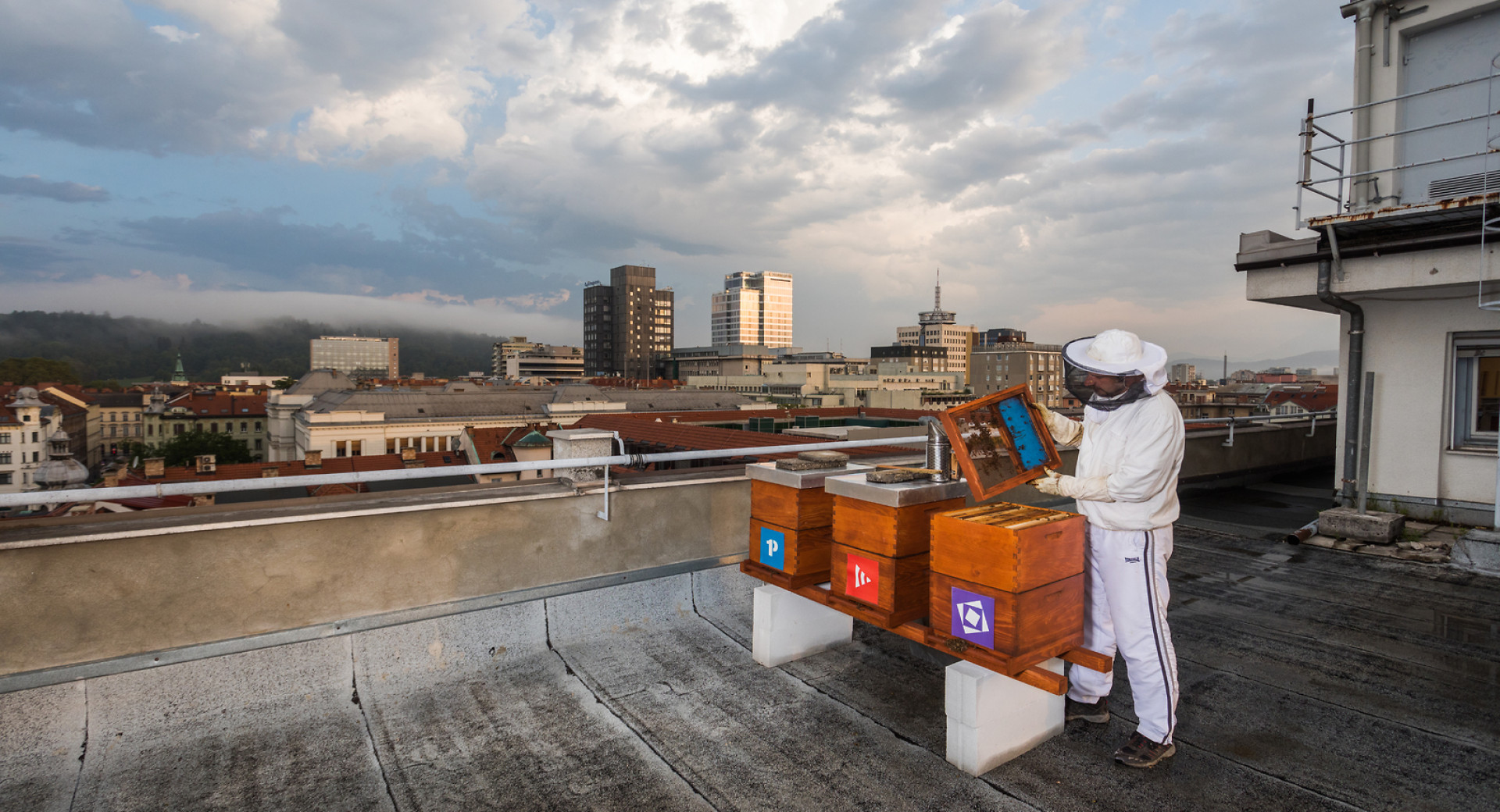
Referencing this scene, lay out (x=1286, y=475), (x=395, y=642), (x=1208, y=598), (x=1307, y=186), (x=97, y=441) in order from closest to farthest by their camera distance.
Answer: (x=395, y=642)
(x=1208, y=598)
(x=1307, y=186)
(x=1286, y=475)
(x=97, y=441)

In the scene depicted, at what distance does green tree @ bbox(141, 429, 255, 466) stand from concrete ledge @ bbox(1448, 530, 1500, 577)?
9163 centimetres

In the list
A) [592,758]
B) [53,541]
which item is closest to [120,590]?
[53,541]

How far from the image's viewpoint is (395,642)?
3805 millimetres

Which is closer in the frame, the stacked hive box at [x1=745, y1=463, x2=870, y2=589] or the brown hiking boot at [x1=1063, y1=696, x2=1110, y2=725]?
the brown hiking boot at [x1=1063, y1=696, x2=1110, y2=725]

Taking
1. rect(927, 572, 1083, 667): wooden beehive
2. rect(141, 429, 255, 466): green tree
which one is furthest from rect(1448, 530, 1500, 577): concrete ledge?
rect(141, 429, 255, 466): green tree

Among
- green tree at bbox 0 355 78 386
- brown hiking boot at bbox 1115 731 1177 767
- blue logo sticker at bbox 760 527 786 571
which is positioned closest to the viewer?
brown hiking boot at bbox 1115 731 1177 767

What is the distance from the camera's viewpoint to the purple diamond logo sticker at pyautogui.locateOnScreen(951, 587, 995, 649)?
2885 millimetres

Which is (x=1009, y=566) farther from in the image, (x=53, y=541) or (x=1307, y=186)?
(x=1307, y=186)

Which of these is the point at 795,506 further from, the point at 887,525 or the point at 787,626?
the point at 787,626

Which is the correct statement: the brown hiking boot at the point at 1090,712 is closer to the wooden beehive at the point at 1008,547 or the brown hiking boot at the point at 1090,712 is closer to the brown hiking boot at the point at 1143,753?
the brown hiking boot at the point at 1143,753

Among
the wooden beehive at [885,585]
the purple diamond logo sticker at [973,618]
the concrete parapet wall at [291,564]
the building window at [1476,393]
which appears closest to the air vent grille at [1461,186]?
the building window at [1476,393]

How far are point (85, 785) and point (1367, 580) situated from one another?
340 inches

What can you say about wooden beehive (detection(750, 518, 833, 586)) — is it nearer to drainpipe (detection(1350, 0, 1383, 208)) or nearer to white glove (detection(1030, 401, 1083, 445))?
white glove (detection(1030, 401, 1083, 445))

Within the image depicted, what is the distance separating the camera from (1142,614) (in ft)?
10.5
